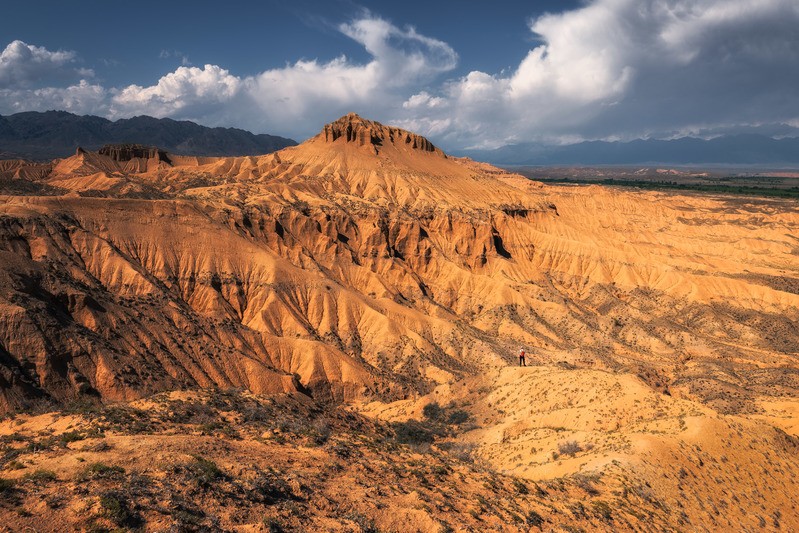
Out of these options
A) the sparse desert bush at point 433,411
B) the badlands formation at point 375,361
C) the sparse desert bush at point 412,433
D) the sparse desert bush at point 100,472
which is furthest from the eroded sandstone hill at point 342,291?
the sparse desert bush at point 100,472

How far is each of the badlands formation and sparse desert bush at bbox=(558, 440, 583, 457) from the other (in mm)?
161

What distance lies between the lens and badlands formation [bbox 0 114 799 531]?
654 inches

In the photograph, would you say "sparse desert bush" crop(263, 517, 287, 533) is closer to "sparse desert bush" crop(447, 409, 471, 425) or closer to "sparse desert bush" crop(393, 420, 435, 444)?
"sparse desert bush" crop(393, 420, 435, 444)

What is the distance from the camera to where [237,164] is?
112000mm

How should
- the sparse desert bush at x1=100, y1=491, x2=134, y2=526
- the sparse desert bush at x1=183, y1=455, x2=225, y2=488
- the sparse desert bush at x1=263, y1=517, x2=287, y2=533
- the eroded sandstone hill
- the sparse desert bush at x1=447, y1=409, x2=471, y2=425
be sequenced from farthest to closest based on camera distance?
the sparse desert bush at x1=447, y1=409, x2=471, y2=425
the eroded sandstone hill
the sparse desert bush at x1=183, y1=455, x2=225, y2=488
the sparse desert bush at x1=263, y1=517, x2=287, y2=533
the sparse desert bush at x1=100, y1=491, x2=134, y2=526

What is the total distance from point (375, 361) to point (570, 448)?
1108 inches

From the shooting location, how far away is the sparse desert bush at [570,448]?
87.6 ft

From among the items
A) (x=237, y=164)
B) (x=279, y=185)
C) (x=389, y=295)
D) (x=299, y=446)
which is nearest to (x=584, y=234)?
(x=389, y=295)

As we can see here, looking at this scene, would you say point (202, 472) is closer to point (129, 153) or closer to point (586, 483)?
point (586, 483)

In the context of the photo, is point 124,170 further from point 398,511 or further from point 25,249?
point 398,511

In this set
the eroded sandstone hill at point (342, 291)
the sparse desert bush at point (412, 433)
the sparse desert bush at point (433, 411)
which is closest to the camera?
the sparse desert bush at point (412, 433)

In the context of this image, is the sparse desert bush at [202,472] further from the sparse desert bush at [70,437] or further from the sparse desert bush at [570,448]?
the sparse desert bush at [570,448]

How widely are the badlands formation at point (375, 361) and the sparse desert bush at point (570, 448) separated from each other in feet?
0.53

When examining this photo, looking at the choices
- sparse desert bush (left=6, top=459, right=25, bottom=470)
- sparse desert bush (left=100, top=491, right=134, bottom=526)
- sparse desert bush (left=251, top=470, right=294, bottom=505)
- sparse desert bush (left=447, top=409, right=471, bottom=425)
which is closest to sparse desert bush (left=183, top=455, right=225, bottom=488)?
sparse desert bush (left=251, top=470, right=294, bottom=505)
